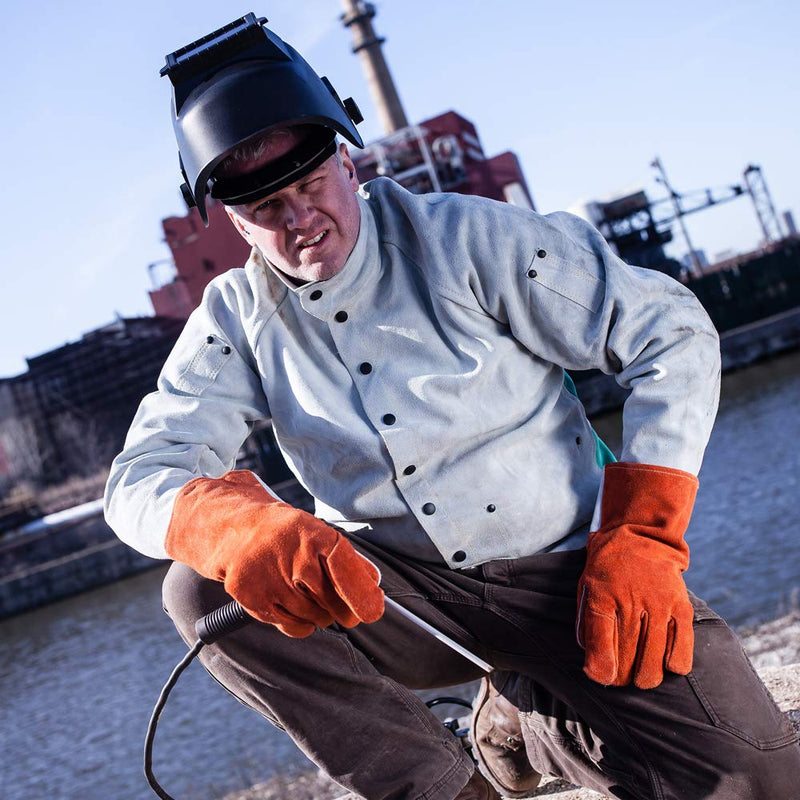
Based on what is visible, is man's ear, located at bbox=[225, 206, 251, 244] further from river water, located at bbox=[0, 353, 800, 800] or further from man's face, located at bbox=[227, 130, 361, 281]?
river water, located at bbox=[0, 353, 800, 800]

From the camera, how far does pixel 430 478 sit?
1665 mm

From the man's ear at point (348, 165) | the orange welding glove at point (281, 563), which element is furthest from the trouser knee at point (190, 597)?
the man's ear at point (348, 165)

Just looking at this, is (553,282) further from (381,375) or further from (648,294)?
(381,375)

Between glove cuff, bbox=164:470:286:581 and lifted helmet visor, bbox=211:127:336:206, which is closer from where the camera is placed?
glove cuff, bbox=164:470:286:581

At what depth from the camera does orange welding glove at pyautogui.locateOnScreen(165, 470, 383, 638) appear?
1.41 m

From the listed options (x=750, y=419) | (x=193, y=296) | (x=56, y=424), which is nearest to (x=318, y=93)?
(x=750, y=419)

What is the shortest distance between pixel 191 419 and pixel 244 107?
1.96ft

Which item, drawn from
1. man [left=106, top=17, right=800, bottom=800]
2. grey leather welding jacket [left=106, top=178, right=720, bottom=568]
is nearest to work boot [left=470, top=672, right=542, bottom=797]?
man [left=106, top=17, right=800, bottom=800]

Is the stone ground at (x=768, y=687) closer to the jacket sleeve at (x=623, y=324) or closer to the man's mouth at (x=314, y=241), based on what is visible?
the jacket sleeve at (x=623, y=324)

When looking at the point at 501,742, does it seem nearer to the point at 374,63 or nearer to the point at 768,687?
the point at 768,687

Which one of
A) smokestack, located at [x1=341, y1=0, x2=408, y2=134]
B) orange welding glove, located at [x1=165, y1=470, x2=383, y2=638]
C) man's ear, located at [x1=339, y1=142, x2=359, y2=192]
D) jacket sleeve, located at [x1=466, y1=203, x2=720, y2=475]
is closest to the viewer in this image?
orange welding glove, located at [x1=165, y1=470, x2=383, y2=638]

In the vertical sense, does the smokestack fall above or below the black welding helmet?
above

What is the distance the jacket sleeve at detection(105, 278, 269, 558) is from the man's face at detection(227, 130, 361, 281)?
0.18m

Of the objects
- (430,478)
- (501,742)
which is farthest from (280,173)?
(501,742)
